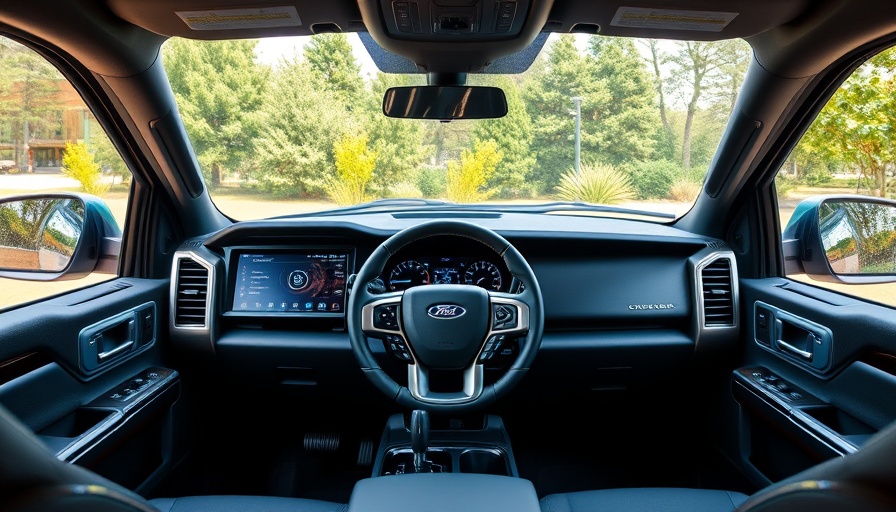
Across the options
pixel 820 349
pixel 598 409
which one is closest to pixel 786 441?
pixel 820 349

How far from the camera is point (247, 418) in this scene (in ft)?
12.7

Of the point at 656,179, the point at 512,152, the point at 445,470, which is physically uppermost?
the point at 512,152

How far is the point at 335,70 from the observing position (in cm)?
646

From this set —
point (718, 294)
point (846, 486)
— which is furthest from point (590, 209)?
point (846, 486)

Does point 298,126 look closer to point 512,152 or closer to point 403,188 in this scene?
point 403,188

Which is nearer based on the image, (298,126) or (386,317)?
(386,317)

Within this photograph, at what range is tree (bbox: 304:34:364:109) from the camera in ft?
19.8

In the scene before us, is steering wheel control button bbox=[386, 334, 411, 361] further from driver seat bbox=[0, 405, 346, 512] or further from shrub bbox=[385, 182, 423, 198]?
driver seat bbox=[0, 405, 346, 512]

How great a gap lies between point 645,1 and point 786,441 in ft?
6.43

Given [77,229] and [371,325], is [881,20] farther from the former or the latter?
[77,229]

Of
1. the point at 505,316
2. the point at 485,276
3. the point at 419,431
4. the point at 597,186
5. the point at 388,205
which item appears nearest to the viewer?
the point at 419,431

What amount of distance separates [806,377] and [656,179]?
180cm

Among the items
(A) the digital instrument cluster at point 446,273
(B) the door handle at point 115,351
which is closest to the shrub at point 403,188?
(A) the digital instrument cluster at point 446,273

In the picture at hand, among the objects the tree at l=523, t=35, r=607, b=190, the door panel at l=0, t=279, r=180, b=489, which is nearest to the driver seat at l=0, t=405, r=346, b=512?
the door panel at l=0, t=279, r=180, b=489
